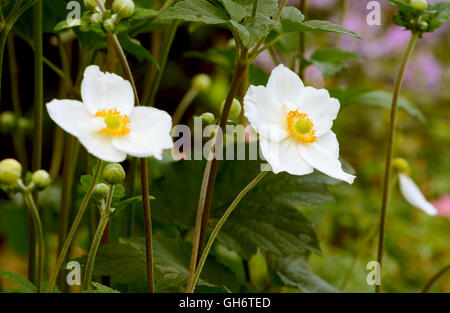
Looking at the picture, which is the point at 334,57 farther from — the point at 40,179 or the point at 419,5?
the point at 40,179

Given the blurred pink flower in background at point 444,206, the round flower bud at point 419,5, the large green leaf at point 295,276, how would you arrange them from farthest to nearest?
the blurred pink flower in background at point 444,206 → the large green leaf at point 295,276 → the round flower bud at point 419,5

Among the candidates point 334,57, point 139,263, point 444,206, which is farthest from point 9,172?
point 444,206

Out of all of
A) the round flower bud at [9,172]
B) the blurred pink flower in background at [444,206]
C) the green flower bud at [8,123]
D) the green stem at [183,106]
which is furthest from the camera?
the blurred pink flower in background at [444,206]

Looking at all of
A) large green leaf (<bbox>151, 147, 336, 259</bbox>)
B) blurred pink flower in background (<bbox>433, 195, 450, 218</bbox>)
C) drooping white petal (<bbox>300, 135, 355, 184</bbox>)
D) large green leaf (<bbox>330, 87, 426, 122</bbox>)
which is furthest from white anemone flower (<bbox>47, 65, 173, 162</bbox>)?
blurred pink flower in background (<bbox>433, 195, 450, 218</bbox>)

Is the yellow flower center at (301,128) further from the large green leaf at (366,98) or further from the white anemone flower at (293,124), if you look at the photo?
the large green leaf at (366,98)

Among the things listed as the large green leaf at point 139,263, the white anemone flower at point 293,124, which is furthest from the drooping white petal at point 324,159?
the large green leaf at point 139,263
